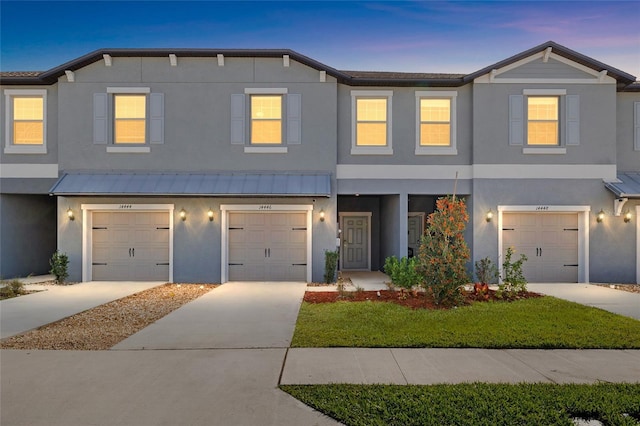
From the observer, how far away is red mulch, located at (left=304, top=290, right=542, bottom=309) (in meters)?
9.63

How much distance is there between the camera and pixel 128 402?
4355 millimetres

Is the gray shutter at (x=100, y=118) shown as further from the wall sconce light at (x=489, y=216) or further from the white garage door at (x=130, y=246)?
the wall sconce light at (x=489, y=216)

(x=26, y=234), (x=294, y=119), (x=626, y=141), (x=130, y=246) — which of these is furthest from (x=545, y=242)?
(x=26, y=234)

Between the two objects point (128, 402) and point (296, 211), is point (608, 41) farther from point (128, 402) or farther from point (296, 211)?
point (128, 402)

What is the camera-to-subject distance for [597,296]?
10.7 metres

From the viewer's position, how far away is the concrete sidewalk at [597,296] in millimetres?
9211

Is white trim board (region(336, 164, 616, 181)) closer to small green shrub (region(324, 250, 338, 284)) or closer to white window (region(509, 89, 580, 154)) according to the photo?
white window (region(509, 89, 580, 154))

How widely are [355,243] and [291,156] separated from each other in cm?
565

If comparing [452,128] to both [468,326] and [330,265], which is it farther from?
[468,326]

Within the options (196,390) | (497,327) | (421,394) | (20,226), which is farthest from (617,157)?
(20,226)

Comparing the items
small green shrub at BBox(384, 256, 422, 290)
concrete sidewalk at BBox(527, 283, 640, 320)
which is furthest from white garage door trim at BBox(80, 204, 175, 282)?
concrete sidewalk at BBox(527, 283, 640, 320)

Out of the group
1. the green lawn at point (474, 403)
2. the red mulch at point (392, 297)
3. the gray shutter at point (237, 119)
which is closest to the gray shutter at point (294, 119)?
the gray shutter at point (237, 119)

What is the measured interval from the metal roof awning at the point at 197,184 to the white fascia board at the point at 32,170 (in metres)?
0.90

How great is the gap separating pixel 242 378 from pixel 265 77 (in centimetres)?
1046
